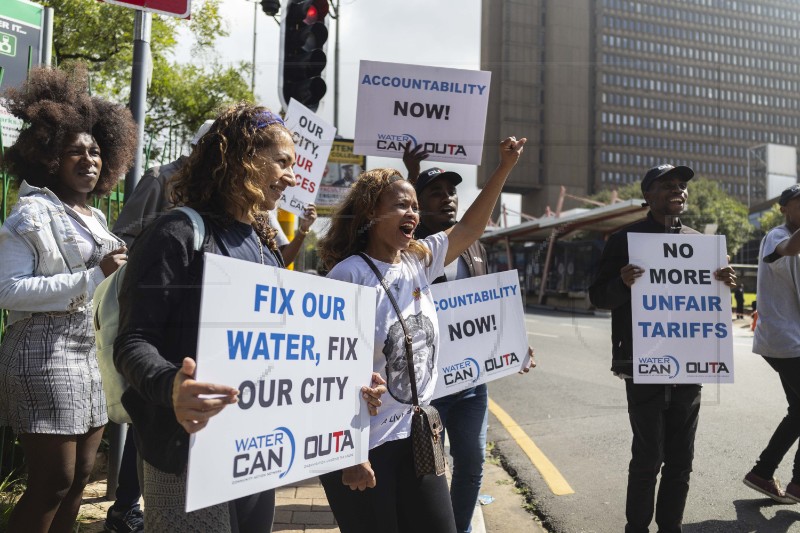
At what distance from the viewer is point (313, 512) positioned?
375 centimetres

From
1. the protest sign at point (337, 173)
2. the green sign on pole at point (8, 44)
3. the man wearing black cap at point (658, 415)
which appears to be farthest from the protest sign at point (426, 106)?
the protest sign at point (337, 173)

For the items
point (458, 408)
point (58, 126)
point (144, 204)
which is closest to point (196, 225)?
point (58, 126)

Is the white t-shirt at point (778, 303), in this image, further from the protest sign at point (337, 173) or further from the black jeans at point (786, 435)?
the protest sign at point (337, 173)

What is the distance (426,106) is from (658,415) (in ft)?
6.76

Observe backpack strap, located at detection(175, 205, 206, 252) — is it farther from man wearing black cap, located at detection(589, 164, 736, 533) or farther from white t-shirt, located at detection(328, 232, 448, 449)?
man wearing black cap, located at detection(589, 164, 736, 533)

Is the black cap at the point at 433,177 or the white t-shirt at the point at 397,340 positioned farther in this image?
the black cap at the point at 433,177

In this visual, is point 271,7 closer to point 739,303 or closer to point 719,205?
point 739,303

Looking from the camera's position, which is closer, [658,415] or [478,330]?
[658,415]

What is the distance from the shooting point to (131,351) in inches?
60.7

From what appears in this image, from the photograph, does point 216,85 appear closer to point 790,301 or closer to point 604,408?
point 604,408

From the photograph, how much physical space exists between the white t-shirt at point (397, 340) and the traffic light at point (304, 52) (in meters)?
3.10

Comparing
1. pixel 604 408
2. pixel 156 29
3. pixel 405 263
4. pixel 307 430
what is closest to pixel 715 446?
pixel 604 408

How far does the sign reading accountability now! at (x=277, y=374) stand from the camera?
4.95ft

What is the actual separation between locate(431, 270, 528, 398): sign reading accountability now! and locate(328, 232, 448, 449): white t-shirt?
867 mm
